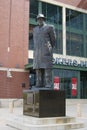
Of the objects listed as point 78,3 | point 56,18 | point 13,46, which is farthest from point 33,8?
point 78,3

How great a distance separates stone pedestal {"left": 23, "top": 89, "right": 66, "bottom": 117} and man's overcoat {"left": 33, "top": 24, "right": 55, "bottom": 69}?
126 centimetres

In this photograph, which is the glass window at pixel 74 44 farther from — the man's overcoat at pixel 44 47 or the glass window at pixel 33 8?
the man's overcoat at pixel 44 47

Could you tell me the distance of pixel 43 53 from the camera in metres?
14.5

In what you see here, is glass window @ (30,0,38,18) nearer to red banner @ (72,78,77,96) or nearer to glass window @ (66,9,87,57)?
glass window @ (66,9,87,57)

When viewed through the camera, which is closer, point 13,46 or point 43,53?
point 43,53

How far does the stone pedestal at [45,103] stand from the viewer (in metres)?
13.6

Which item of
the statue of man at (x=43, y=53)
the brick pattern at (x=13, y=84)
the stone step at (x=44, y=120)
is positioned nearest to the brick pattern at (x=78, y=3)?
the brick pattern at (x=13, y=84)

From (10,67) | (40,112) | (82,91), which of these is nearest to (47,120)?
(40,112)

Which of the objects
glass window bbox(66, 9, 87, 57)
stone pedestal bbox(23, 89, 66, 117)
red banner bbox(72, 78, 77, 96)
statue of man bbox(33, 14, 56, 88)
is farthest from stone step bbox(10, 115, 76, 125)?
glass window bbox(66, 9, 87, 57)

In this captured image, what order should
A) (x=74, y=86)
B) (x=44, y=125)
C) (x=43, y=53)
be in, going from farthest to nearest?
(x=74, y=86)
(x=43, y=53)
(x=44, y=125)

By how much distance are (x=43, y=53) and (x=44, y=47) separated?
272 millimetres

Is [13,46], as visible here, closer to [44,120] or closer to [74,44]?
[74,44]

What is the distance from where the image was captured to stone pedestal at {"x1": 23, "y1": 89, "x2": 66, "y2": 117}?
13562 mm

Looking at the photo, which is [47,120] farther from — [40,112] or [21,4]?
[21,4]
